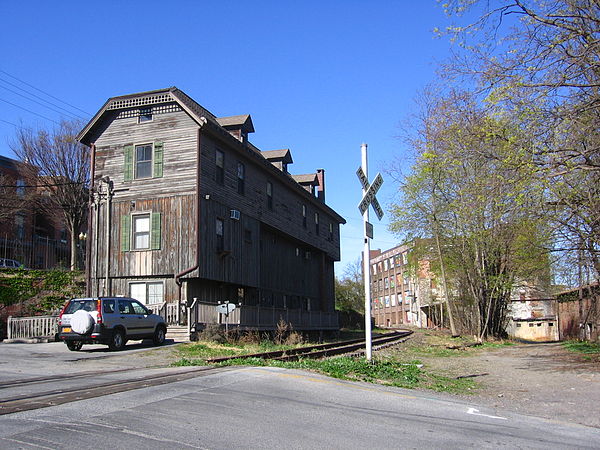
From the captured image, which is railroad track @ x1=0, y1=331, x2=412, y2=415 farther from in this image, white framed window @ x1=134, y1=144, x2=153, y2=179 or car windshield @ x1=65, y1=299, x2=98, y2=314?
white framed window @ x1=134, y1=144, x2=153, y2=179

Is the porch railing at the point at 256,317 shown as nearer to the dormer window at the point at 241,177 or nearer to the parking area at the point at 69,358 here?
the parking area at the point at 69,358

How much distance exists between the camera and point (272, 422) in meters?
6.63

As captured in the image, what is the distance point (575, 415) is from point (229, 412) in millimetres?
5498

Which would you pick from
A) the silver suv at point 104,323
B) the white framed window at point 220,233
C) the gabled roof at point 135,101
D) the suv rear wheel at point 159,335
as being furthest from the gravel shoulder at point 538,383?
the gabled roof at point 135,101

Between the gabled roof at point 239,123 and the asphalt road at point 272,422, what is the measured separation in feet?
71.5

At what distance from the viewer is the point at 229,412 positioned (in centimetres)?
700

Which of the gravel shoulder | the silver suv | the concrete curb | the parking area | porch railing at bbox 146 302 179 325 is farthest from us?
porch railing at bbox 146 302 179 325

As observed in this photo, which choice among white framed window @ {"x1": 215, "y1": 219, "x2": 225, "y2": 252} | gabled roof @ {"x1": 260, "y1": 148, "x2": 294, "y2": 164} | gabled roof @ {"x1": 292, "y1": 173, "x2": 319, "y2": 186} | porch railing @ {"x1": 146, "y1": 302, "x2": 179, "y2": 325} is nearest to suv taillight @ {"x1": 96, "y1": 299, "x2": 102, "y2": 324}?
porch railing @ {"x1": 146, "y1": 302, "x2": 179, "y2": 325}

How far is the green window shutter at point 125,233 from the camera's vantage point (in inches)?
1013

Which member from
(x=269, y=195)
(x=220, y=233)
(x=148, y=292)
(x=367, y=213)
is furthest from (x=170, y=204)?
(x=367, y=213)

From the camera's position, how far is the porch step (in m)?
21.3

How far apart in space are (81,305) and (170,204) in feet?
25.4

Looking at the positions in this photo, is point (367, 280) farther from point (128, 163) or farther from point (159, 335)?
point (128, 163)

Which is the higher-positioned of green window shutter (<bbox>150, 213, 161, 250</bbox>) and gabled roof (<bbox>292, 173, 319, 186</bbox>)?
gabled roof (<bbox>292, 173, 319, 186</bbox>)
